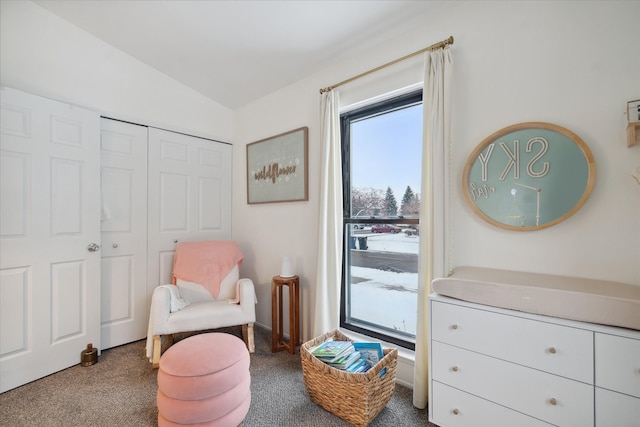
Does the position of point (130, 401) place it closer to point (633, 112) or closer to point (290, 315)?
point (290, 315)

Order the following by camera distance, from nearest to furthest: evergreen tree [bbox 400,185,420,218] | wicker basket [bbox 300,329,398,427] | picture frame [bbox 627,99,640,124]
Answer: picture frame [bbox 627,99,640,124]
wicker basket [bbox 300,329,398,427]
evergreen tree [bbox 400,185,420,218]

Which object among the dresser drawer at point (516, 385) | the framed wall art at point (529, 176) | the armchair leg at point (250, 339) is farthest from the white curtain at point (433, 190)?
the armchair leg at point (250, 339)

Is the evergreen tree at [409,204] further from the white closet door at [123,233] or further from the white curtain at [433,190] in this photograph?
the white closet door at [123,233]

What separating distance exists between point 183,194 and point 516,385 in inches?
118

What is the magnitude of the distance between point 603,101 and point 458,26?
86 centimetres

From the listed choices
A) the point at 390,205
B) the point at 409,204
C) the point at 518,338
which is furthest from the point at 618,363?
the point at 390,205

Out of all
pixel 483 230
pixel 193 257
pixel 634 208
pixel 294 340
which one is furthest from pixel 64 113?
pixel 634 208

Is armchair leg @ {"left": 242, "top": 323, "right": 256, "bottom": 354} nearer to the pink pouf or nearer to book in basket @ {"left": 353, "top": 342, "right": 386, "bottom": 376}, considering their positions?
the pink pouf

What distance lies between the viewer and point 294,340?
225cm

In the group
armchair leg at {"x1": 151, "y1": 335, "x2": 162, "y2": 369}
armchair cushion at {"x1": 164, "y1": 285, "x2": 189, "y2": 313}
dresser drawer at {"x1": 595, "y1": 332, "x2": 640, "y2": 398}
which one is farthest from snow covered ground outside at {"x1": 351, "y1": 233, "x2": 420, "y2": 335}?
armchair leg at {"x1": 151, "y1": 335, "x2": 162, "y2": 369}

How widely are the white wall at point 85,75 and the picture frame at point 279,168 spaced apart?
0.68 metres

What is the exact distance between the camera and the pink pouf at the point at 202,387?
128cm

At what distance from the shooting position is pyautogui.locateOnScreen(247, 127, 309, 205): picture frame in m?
2.46

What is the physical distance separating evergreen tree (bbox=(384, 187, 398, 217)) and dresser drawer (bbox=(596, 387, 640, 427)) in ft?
4.32
